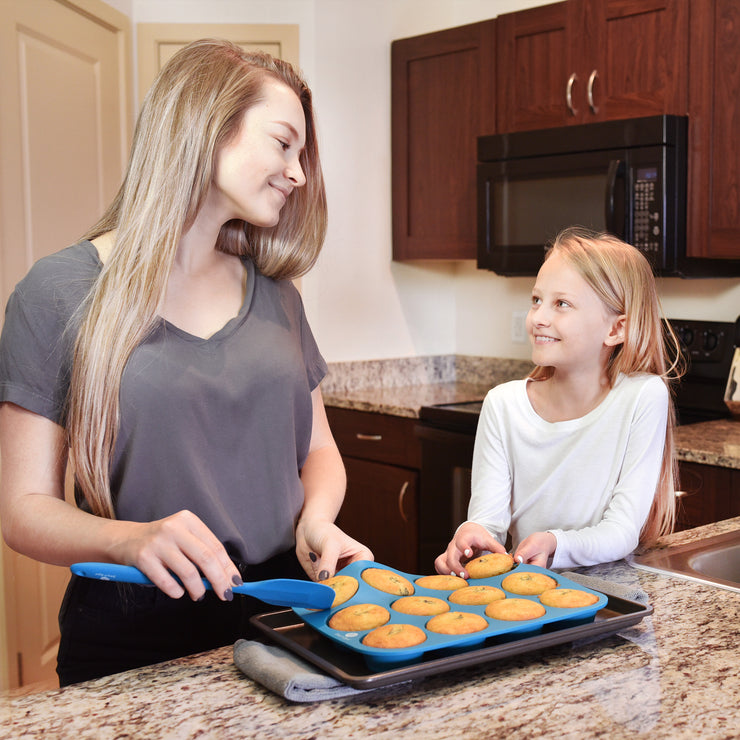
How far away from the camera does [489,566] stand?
1.04 m

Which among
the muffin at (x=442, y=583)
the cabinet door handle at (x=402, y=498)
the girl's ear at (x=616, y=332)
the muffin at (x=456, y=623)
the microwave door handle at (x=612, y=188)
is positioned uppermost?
the microwave door handle at (x=612, y=188)

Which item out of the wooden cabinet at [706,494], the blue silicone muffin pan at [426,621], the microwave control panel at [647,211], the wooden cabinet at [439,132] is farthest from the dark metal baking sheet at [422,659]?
the wooden cabinet at [439,132]

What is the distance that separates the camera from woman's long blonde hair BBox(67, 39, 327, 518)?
1100 millimetres

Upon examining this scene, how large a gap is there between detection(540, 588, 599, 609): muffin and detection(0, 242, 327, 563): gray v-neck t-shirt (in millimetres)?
441

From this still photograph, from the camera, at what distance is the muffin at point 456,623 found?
85 cm

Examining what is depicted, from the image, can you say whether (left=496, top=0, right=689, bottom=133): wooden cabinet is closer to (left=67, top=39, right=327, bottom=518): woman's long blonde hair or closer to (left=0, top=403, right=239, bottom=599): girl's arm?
(left=67, top=39, right=327, bottom=518): woman's long blonde hair

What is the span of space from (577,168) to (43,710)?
2.37 metres

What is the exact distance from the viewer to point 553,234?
289 cm

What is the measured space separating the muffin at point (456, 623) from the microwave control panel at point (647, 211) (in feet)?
6.30

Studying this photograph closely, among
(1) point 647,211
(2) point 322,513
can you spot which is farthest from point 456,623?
(1) point 647,211

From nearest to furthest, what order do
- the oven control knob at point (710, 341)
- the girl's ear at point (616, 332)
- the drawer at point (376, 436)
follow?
the girl's ear at point (616, 332)
the oven control knob at point (710, 341)
the drawer at point (376, 436)

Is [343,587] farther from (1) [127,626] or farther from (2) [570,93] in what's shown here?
(2) [570,93]

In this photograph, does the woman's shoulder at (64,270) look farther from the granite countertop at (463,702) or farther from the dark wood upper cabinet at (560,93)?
the dark wood upper cabinet at (560,93)

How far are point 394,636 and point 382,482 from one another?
228cm
